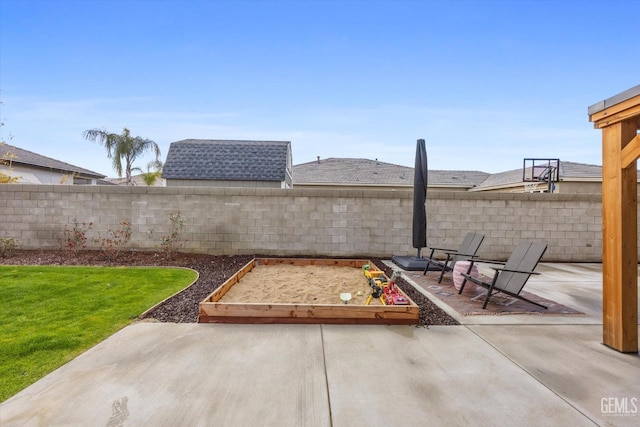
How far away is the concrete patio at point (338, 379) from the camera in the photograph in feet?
6.61

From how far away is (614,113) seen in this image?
295cm

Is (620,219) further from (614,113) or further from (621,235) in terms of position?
(614,113)

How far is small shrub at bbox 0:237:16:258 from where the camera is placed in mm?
7688

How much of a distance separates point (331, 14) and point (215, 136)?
1075 centimetres

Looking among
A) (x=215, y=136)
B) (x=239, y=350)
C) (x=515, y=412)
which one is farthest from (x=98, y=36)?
(x=515, y=412)

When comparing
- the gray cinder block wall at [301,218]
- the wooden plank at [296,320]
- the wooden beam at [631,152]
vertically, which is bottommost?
the wooden plank at [296,320]

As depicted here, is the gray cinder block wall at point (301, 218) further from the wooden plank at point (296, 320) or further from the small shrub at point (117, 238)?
the wooden plank at point (296, 320)

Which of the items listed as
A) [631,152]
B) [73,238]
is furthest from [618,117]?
[73,238]

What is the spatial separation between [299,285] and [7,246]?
8.57m

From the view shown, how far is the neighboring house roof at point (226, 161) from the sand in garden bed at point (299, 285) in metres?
8.24

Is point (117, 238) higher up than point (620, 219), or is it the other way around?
point (620, 219)

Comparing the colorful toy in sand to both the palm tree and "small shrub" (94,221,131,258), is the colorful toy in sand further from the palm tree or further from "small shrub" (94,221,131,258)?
the palm tree

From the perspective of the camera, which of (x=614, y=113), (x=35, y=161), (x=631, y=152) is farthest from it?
(x=35, y=161)

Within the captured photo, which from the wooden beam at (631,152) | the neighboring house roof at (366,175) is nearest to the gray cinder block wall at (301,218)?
the wooden beam at (631,152)
